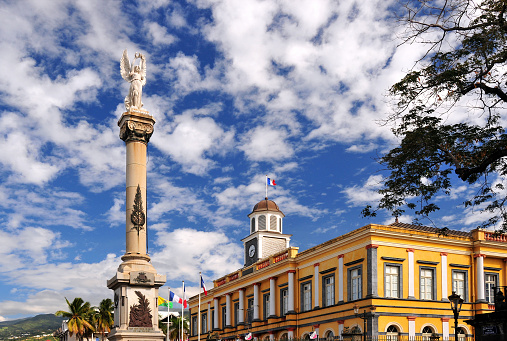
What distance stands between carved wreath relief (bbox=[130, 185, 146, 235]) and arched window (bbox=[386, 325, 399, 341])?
671 inches

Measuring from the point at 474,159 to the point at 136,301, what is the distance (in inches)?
755

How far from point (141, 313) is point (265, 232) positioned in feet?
116

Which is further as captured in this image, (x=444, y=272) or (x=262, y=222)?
(x=262, y=222)

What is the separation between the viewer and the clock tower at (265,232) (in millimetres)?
63984

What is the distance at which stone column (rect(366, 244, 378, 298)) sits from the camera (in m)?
37.7

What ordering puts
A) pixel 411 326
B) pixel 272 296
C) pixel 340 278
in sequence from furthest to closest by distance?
pixel 272 296
pixel 340 278
pixel 411 326

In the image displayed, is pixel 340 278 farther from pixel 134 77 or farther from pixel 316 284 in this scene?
pixel 134 77

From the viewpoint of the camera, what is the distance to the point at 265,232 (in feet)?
211

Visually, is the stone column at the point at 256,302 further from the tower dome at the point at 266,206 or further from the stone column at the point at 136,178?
the stone column at the point at 136,178

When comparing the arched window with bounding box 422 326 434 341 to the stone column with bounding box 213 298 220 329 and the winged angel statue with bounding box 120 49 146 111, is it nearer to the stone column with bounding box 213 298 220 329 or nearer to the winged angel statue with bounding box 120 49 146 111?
the winged angel statue with bounding box 120 49 146 111

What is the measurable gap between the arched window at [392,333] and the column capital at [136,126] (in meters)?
19.2

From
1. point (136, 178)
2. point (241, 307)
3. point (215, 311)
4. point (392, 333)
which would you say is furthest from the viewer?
point (215, 311)

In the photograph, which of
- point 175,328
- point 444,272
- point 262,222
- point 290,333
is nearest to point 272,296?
point 290,333

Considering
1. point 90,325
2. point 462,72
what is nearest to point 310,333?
point 462,72
